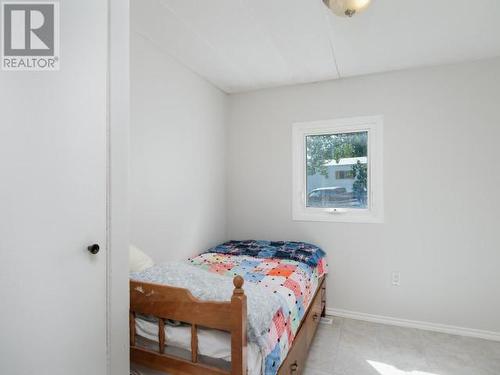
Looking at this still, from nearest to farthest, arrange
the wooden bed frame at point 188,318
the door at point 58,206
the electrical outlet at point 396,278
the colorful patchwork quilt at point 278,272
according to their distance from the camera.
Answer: the door at point 58,206 → the wooden bed frame at point 188,318 → the colorful patchwork quilt at point 278,272 → the electrical outlet at point 396,278

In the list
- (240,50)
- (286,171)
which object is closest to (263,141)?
(286,171)

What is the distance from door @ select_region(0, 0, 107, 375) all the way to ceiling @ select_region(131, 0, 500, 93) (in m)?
1.07

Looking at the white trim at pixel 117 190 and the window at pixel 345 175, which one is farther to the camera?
the window at pixel 345 175

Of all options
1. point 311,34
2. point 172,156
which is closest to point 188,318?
point 172,156

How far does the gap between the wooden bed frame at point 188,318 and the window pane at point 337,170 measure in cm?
183

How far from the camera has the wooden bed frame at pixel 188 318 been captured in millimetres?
1208

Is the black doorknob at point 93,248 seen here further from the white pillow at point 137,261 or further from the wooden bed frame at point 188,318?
the white pillow at point 137,261

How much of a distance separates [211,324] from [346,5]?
1.83 meters

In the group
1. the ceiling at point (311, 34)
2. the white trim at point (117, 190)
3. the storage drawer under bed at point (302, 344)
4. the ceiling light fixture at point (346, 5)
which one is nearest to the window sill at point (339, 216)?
the storage drawer under bed at point (302, 344)

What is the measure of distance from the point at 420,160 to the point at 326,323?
1.79 metres

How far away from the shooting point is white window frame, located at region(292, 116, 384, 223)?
283cm

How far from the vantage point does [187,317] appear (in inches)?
51.6

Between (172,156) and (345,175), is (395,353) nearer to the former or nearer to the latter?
(345,175)

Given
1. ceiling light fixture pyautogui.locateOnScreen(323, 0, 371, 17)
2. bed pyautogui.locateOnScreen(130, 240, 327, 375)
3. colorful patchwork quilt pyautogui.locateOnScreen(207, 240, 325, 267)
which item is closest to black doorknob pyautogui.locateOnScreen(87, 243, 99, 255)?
bed pyautogui.locateOnScreen(130, 240, 327, 375)
